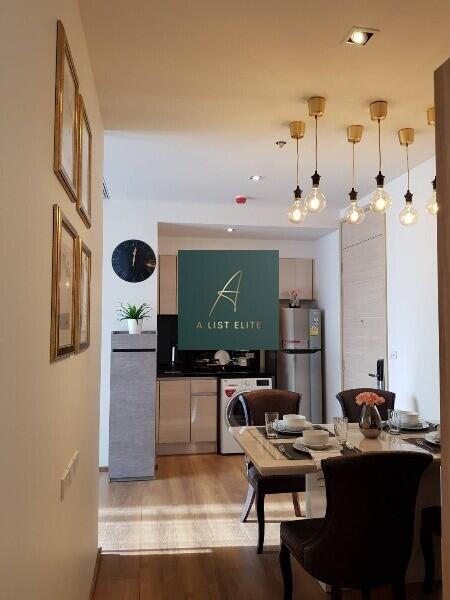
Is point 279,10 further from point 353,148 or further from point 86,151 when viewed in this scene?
point 353,148

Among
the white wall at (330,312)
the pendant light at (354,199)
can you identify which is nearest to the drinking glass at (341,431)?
the pendant light at (354,199)

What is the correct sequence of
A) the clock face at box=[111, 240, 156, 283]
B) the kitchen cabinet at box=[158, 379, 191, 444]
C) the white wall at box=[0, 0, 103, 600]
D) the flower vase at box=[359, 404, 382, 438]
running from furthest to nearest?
1. the kitchen cabinet at box=[158, 379, 191, 444]
2. the clock face at box=[111, 240, 156, 283]
3. the flower vase at box=[359, 404, 382, 438]
4. the white wall at box=[0, 0, 103, 600]

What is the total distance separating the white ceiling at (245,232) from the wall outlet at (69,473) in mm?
3477

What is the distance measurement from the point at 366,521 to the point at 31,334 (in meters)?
1.45

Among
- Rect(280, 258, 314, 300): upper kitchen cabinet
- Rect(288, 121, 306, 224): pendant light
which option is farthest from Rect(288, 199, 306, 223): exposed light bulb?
Rect(280, 258, 314, 300): upper kitchen cabinet

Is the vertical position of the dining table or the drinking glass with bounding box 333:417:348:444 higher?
the drinking glass with bounding box 333:417:348:444

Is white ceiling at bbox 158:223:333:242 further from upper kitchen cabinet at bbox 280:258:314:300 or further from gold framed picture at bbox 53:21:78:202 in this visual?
gold framed picture at bbox 53:21:78:202

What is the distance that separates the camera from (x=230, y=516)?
3.57 m

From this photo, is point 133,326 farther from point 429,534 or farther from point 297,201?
point 429,534

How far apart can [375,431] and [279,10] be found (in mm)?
2088

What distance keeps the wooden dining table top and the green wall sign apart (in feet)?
9.16

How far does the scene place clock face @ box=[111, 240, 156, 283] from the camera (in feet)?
16.0

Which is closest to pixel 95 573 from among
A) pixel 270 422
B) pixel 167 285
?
pixel 270 422

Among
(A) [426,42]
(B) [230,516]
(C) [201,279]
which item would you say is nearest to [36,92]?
(A) [426,42]
